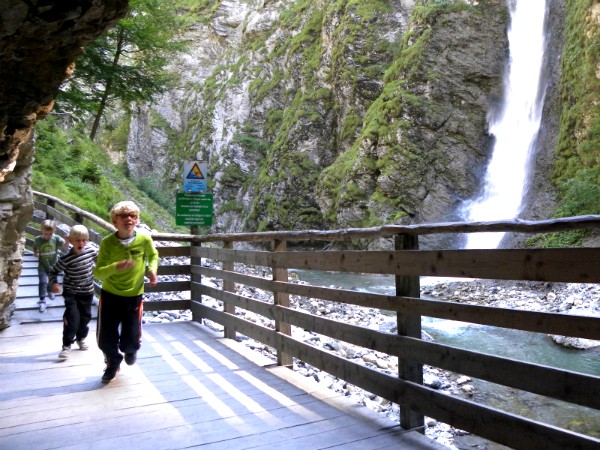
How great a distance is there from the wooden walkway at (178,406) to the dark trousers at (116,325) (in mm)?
329

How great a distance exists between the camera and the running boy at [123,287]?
4.58m

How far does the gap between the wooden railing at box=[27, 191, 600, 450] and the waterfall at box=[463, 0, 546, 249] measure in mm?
19001

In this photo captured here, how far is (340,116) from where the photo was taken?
111 feet

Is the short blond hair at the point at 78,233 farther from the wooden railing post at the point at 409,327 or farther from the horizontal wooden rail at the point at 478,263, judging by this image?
the wooden railing post at the point at 409,327

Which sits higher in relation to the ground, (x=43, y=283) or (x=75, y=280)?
(x=75, y=280)

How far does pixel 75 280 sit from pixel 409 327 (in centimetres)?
369

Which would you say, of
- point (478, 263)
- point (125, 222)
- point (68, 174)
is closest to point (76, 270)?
point (125, 222)

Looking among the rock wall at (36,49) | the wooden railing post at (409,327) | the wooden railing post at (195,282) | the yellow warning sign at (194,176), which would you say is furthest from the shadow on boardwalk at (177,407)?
the yellow warning sign at (194,176)

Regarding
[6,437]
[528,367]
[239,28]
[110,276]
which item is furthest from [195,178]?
[239,28]

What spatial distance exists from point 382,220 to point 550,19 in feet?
40.5

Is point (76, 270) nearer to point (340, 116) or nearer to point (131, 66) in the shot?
point (131, 66)

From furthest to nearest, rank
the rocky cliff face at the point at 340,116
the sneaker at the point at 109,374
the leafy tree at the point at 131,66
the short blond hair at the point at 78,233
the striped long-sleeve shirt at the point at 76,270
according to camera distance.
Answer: the rocky cliff face at the point at 340,116 < the leafy tree at the point at 131,66 < the striped long-sleeve shirt at the point at 76,270 < the short blond hair at the point at 78,233 < the sneaker at the point at 109,374

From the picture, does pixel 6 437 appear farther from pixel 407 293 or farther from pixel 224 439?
pixel 407 293

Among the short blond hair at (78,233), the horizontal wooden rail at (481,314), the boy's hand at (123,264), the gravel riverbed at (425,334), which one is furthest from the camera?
the gravel riverbed at (425,334)
